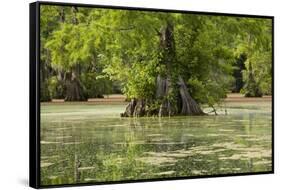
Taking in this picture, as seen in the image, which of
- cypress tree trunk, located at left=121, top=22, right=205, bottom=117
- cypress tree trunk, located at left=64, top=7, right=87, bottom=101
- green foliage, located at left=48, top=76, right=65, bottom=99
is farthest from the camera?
cypress tree trunk, located at left=121, top=22, right=205, bottom=117

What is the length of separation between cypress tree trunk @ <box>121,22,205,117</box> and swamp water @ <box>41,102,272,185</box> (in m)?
0.09

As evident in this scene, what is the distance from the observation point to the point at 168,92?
8.22 metres

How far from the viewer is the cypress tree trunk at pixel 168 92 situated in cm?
814

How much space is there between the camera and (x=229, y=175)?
851 centimetres

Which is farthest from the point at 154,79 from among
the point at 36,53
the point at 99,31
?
the point at 36,53

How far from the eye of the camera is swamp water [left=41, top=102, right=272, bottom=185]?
7613 mm

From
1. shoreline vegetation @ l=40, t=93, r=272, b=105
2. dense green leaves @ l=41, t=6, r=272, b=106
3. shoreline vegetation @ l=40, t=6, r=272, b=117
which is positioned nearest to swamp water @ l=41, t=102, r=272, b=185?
shoreline vegetation @ l=40, t=93, r=272, b=105

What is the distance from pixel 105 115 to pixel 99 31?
838mm

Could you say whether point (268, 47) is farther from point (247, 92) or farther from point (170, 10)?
point (170, 10)

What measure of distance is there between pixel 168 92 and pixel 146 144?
608mm

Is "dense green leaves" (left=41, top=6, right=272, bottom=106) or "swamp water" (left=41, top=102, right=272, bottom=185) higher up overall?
"dense green leaves" (left=41, top=6, right=272, bottom=106)

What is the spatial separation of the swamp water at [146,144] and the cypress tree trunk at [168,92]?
86mm

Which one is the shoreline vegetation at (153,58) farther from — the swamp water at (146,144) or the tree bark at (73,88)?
the swamp water at (146,144)

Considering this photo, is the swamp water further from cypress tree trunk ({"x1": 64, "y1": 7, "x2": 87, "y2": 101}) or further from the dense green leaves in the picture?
the dense green leaves
